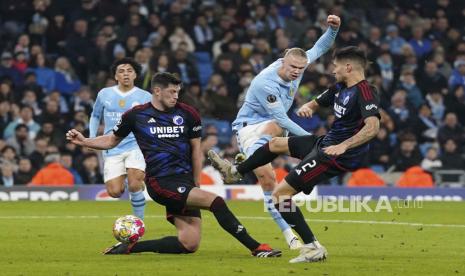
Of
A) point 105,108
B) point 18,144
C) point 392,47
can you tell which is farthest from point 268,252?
point 392,47

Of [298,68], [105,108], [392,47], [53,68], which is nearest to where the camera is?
[298,68]

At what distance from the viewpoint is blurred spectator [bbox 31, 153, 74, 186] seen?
2361 centimetres

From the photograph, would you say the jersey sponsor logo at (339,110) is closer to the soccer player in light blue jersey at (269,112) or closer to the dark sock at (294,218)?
the dark sock at (294,218)

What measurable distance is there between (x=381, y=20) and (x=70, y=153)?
10803mm

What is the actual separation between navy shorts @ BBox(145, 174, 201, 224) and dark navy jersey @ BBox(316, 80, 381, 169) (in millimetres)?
1537

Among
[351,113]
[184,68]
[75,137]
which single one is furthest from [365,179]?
[75,137]

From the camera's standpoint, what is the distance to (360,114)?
1252cm

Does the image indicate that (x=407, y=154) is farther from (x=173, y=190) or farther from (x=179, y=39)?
(x=173, y=190)

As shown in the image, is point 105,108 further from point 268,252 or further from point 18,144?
point 18,144

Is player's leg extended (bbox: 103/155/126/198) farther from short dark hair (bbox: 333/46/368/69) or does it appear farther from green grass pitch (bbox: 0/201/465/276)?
short dark hair (bbox: 333/46/368/69)

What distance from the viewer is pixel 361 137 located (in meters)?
12.1

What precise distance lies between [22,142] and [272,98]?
1130 cm

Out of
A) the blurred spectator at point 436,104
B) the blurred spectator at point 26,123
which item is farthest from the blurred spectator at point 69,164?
the blurred spectator at point 436,104

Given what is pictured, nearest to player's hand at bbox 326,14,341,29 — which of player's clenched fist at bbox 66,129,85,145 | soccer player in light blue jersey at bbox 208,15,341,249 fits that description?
soccer player in light blue jersey at bbox 208,15,341,249
